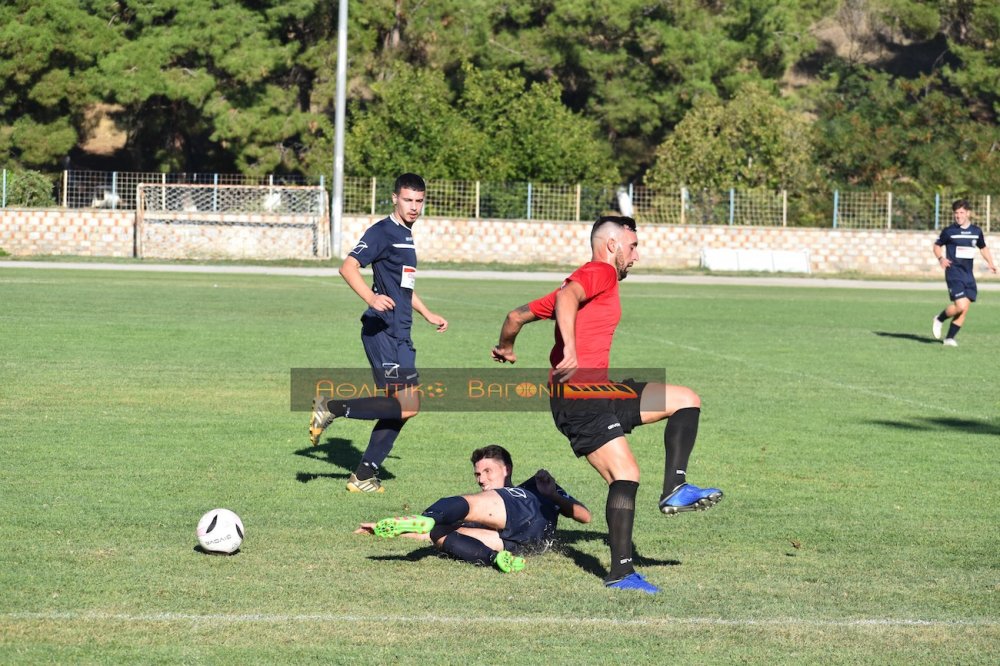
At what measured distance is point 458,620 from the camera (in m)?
6.29

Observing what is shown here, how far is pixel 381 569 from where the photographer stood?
7.23 m

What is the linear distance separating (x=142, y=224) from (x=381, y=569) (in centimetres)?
3764

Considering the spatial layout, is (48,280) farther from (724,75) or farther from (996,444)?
(724,75)

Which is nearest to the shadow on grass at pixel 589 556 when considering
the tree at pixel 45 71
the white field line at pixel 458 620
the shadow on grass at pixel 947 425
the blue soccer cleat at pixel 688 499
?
the blue soccer cleat at pixel 688 499

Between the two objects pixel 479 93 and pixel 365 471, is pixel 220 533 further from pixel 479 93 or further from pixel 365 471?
pixel 479 93

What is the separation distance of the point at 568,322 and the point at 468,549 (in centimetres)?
143

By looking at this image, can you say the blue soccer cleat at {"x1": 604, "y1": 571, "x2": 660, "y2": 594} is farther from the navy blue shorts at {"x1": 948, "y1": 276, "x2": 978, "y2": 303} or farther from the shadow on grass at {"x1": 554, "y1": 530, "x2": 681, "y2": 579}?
the navy blue shorts at {"x1": 948, "y1": 276, "x2": 978, "y2": 303}

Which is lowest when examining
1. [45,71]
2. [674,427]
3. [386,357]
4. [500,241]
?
[674,427]

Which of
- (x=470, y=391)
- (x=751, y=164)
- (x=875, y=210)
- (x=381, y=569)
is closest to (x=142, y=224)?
(x=751, y=164)

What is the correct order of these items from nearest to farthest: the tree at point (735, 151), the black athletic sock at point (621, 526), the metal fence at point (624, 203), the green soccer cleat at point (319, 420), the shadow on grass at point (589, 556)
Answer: the black athletic sock at point (621, 526), the shadow on grass at point (589, 556), the green soccer cleat at point (319, 420), the metal fence at point (624, 203), the tree at point (735, 151)

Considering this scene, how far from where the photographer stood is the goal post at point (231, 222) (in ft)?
142

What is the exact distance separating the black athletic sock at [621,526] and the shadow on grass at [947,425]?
658 centimetres

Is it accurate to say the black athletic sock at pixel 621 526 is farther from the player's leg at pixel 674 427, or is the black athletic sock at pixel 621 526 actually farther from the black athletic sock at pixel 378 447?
the black athletic sock at pixel 378 447

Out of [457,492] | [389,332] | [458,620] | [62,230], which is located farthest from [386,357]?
[62,230]
